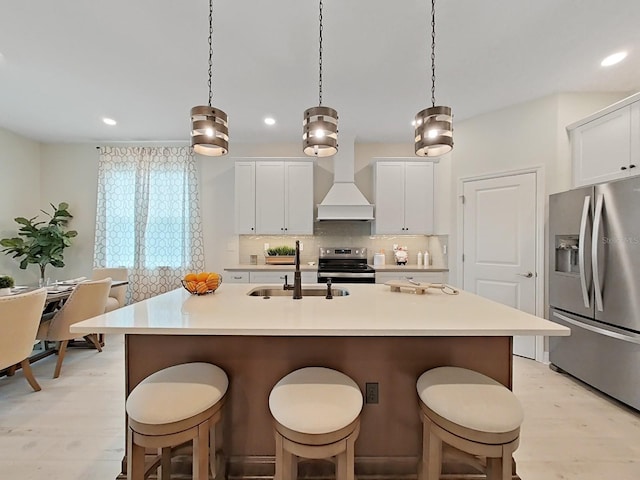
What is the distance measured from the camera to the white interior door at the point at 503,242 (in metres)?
3.36

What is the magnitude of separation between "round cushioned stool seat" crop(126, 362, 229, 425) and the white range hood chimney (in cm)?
316

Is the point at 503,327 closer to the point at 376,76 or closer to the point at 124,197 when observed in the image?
the point at 376,76

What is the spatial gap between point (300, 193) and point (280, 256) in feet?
3.23

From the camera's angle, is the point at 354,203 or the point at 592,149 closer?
the point at 592,149

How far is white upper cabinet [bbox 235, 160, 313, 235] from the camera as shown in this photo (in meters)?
4.42

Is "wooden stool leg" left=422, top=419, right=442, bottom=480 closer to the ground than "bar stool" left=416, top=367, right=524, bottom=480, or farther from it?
closer to the ground

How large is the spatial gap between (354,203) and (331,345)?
2925 millimetres

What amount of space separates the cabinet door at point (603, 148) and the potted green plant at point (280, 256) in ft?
11.5

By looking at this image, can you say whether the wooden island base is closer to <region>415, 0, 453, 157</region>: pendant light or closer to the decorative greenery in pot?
<region>415, 0, 453, 157</region>: pendant light

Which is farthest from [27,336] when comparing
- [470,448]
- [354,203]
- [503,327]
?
[354,203]

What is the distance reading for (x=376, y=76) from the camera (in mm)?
2918

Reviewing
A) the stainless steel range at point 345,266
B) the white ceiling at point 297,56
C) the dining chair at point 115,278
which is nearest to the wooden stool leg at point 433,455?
the white ceiling at point 297,56

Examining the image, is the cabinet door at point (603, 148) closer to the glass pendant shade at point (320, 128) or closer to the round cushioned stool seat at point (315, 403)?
the glass pendant shade at point (320, 128)

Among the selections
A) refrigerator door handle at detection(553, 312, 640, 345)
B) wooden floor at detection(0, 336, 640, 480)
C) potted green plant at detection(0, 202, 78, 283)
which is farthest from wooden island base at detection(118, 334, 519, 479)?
potted green plant at detection(0, 202, 78, 283)
